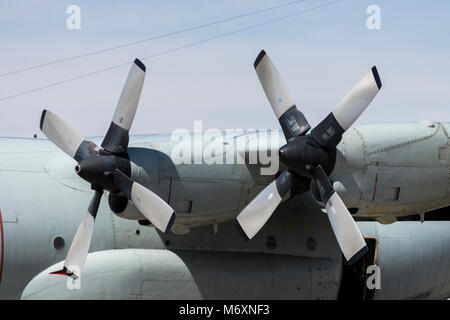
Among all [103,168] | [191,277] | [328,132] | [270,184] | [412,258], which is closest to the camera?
[103,168]

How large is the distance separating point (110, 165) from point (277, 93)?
3559 mm

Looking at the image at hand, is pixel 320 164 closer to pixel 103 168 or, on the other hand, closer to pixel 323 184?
pixel 323 184

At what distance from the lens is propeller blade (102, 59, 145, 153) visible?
14.7m

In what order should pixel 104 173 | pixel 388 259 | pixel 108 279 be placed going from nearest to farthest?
pixel 104 173, pixel 108 279, pixel 388 259

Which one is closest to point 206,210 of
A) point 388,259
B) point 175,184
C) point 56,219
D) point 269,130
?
point 175,184

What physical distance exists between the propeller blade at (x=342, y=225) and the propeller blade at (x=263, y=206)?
2.20ft

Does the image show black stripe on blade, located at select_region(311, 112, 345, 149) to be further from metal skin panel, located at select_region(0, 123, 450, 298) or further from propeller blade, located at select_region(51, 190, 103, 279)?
propeller blade, located at select_region(51, 190, 103, 279)

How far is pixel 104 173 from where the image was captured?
46.8 ft

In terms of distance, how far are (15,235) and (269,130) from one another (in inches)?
212

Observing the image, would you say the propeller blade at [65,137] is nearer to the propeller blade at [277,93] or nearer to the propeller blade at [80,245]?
the propeller blade at [80,245]

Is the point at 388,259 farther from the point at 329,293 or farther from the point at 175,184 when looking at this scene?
the point at 175,184

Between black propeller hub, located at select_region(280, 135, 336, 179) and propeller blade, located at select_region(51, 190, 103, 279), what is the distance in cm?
352

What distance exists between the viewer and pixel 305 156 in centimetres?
1473

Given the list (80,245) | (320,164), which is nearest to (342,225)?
(320,164)
